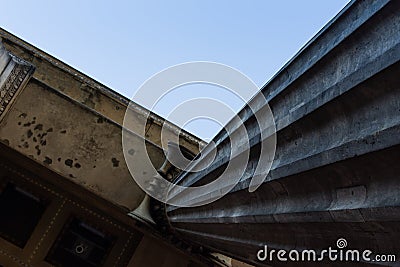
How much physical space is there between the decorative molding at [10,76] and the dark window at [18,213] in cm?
226

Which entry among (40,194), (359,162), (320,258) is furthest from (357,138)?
(40,194)

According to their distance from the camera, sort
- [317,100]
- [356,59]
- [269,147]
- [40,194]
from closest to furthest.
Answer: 1. [356,59]
2. [317,100]
3. [269,147]
4. [40,194]

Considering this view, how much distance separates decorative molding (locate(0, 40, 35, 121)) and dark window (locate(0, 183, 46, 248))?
2.26 metres

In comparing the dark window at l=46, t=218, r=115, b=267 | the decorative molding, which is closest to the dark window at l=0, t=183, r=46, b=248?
the dark window at l=46, t=218, r=115, b=267

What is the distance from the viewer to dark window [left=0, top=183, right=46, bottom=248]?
5148 mm

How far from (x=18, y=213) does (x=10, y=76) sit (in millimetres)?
2754

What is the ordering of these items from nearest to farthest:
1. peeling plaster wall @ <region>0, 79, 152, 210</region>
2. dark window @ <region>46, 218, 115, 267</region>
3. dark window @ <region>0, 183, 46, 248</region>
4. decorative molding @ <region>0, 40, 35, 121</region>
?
decorative molding @ <region>0, 40, 35, 121</region> → peeling plaster wall @ <region>0, 79, 152, 210</region> → dark window @ <region>0, 183, 46, 248</region> → dark window @ <region>46, 218, 115, 267</region>

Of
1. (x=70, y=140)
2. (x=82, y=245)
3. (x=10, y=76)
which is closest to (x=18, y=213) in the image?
(x=82, y=245)

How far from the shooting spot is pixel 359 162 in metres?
1.08

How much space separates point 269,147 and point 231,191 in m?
0.54

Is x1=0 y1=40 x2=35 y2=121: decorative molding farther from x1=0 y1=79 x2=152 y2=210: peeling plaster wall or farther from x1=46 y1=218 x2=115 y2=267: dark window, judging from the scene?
x1=46 y1=218 x2=115 y2=267: dark window

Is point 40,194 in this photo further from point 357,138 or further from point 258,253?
point 357,138

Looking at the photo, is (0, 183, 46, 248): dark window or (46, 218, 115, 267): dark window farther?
(46, 218, 115, 267): dark window

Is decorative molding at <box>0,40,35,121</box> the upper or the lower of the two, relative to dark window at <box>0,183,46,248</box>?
upper
